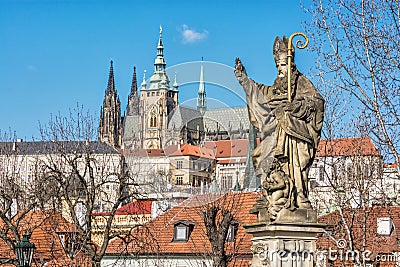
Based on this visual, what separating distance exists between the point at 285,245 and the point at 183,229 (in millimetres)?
26896

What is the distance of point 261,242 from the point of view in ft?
30.4

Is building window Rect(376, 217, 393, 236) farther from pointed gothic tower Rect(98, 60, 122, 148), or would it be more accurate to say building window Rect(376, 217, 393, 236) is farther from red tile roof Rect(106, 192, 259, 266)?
pointed gothic tower Rect(98, 60, 122, 148)

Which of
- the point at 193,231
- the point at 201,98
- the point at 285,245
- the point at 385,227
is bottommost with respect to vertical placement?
the point at 193,231

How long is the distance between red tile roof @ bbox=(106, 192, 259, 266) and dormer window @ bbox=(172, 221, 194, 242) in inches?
6.6

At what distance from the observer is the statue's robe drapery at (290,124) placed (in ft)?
30.8

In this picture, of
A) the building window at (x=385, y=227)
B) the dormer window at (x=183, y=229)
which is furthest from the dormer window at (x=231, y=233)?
the building window at (x=385, y=227)

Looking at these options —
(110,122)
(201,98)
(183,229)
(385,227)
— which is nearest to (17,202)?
(183,229)

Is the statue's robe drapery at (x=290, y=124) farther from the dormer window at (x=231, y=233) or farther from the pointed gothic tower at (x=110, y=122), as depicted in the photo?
the pointed gothic tower at (x=110, y=122)

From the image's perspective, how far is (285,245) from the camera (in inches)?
360

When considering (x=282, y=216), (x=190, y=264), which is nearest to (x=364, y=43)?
(x=282, y=216)

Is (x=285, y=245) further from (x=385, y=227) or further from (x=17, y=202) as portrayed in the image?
(x=17, y=202)

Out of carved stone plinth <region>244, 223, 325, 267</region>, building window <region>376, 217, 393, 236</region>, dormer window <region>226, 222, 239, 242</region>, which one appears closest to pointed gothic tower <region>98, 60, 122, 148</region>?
dormer window <region>226, 222, 239, 242</region>

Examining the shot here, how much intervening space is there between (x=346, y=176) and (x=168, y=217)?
1395 centimetres

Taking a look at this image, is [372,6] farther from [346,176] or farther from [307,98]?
[346,176]
